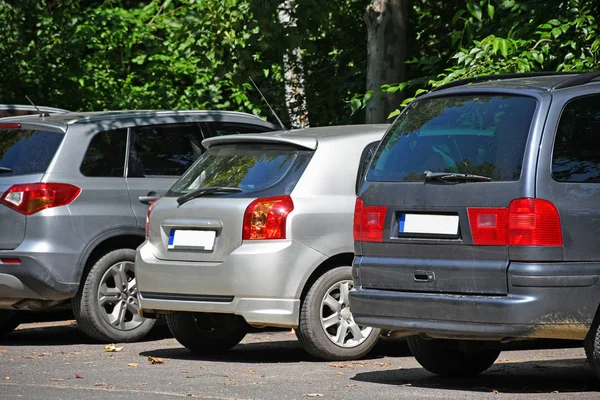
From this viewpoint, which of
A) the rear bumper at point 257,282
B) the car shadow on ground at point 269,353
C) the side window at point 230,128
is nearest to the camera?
the rear bumper at point 257,282

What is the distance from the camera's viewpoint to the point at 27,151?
10.4 meters

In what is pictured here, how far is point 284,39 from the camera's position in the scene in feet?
45.9

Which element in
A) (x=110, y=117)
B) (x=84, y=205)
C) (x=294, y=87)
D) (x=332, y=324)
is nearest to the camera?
(x=332, y=324)

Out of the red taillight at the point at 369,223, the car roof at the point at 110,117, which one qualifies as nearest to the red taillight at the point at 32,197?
the car roof at the point at 110,117

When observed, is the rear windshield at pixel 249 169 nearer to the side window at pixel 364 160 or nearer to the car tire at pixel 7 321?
the side window at pixel 364 160

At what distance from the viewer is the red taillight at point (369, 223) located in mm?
7566

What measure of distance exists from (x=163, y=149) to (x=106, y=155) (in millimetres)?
579

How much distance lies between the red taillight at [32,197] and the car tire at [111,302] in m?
0.67

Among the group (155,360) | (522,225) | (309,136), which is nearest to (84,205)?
(155,360)

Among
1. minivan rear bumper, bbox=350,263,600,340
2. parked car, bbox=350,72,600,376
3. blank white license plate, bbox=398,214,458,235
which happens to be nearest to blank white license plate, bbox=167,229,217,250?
parked car, bbox=350,72,600,376

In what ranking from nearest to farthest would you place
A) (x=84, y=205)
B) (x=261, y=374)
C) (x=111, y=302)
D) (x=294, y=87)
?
1. (x=261, y=374)
2. (x=84, y=205)
3. (x=111, y=302)
4. (x=294, y=87)

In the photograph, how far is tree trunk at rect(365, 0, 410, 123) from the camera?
13.9 m

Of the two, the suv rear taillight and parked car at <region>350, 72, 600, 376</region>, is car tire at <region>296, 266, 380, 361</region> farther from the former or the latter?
the suv rear taillight

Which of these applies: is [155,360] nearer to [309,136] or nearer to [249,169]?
[249,169]
